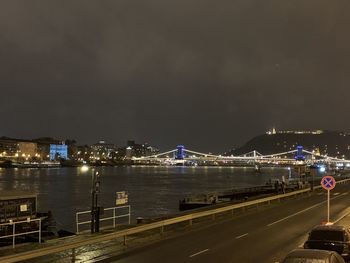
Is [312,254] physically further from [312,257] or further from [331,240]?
[331,240]

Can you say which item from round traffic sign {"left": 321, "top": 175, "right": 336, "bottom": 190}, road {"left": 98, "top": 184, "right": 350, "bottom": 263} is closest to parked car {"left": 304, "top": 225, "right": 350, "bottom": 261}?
road {"left": 98, "top": 184, "right": 350, "bottom": 263}

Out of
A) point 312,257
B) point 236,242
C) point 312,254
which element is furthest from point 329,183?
point 312,257

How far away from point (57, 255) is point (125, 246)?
321 cm

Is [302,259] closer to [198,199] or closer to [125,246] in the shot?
[125,246]

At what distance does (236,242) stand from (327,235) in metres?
7.32

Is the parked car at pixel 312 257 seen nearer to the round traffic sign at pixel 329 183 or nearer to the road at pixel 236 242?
the road at pixel 236 242

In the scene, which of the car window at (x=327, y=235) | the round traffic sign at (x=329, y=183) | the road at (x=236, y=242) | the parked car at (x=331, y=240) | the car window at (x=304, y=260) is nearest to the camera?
the car window at (x=304, y=260)

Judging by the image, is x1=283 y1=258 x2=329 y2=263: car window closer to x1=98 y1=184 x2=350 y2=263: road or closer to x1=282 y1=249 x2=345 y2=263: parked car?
x1=282 y1=249 x2=345 y2=263: parked car

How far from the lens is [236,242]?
2191 centimetres

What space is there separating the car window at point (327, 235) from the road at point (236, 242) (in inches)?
97.8

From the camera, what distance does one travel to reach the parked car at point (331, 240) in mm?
14578

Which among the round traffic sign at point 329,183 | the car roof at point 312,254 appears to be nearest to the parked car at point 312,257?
the car roof at point 312,254

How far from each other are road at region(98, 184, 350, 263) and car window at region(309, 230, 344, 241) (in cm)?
248

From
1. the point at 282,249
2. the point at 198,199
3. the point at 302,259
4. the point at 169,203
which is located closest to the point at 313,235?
the point at 282,249
